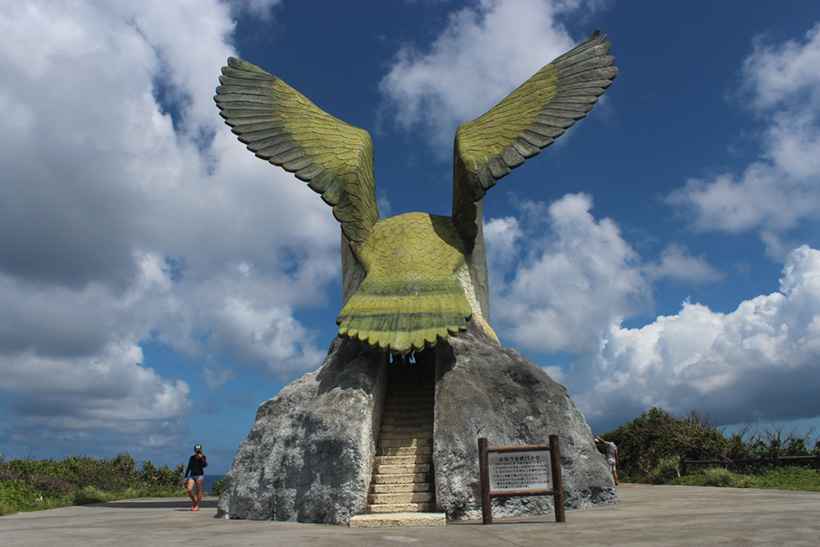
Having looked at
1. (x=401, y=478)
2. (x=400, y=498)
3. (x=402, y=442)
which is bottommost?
(x=400, y=498)

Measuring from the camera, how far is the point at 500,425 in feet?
23.6

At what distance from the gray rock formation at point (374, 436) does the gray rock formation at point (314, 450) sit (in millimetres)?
13

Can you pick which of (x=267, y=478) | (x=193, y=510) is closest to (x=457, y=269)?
(x=267, y=478)

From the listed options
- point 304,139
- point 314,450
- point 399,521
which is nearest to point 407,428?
point 314,450

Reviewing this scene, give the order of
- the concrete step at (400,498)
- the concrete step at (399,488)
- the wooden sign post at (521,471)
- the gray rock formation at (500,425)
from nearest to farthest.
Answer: the wooden sign post at (521,471) < the gray rock formation at (500,425) < the concrete step at (400,498) < the concrete step at (399,488)

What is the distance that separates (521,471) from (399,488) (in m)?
1.98

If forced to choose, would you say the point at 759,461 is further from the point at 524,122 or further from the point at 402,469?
the point at 402,469

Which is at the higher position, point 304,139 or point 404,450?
point 304,139

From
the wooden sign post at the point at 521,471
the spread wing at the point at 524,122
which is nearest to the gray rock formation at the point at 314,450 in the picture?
the wooden sign post at the point at 521,471

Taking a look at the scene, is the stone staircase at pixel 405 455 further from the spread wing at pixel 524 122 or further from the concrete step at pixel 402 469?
the spread wing at pixel 524 122

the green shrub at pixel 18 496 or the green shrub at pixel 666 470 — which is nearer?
the green shrub at pixel 18 496

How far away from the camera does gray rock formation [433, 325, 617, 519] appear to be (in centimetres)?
663

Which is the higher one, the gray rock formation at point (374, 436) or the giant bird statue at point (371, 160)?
the giant bird statue at point (371, 160)

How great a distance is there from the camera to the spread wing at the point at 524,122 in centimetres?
966
